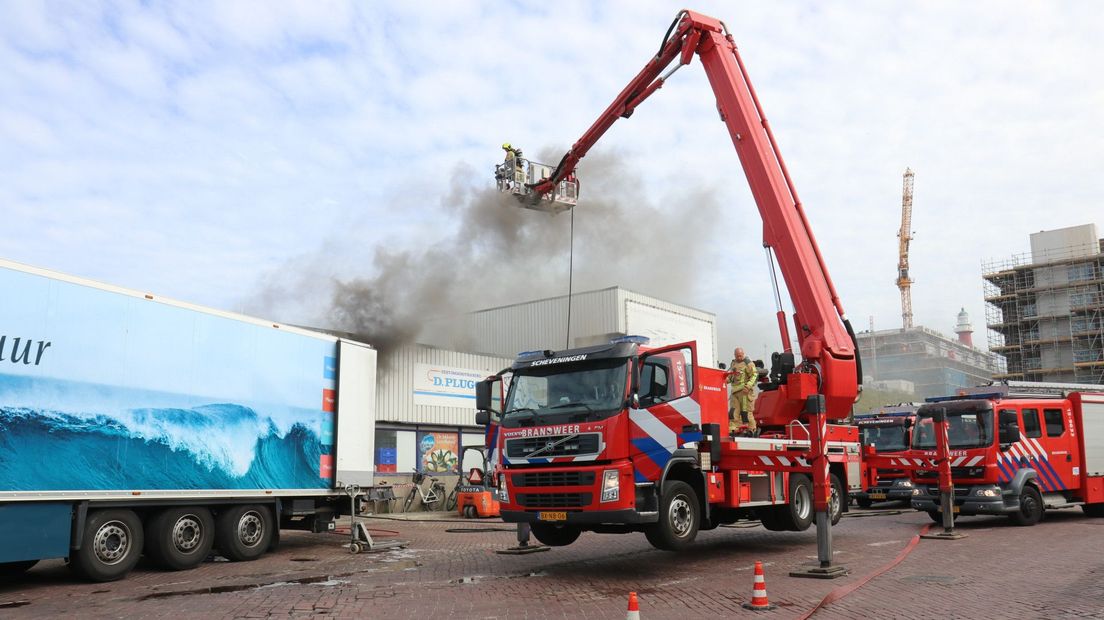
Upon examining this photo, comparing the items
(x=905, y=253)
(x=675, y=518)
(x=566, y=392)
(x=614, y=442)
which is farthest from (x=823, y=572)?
(x=905, y=253)

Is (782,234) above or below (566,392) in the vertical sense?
above

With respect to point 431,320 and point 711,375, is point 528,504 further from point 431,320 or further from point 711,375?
point 431,320

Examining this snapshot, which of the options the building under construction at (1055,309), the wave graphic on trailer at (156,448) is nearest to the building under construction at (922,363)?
the building under construction at (1055,309)

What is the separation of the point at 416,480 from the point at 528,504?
1398cm

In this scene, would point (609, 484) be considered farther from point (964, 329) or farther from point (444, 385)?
point (964, 329)

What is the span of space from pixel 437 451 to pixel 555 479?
15498 millimetres

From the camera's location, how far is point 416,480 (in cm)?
2402

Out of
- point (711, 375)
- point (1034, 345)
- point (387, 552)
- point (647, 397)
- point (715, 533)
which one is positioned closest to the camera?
point (647, 397)

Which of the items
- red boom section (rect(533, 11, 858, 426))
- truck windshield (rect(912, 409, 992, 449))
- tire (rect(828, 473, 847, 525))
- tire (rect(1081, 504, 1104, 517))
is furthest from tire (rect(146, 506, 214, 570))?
tire (rect(1081, 504, 1104, 517))

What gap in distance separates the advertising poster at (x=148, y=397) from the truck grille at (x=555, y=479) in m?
4.39

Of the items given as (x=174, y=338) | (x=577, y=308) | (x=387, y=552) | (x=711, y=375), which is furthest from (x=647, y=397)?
(x=577, y=308)

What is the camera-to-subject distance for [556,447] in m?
10.5

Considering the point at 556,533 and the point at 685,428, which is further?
the point at 556,533

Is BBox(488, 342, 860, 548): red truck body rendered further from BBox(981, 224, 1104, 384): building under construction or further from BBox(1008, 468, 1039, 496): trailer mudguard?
BBox(981, 224, 1104, 384): building under construction
